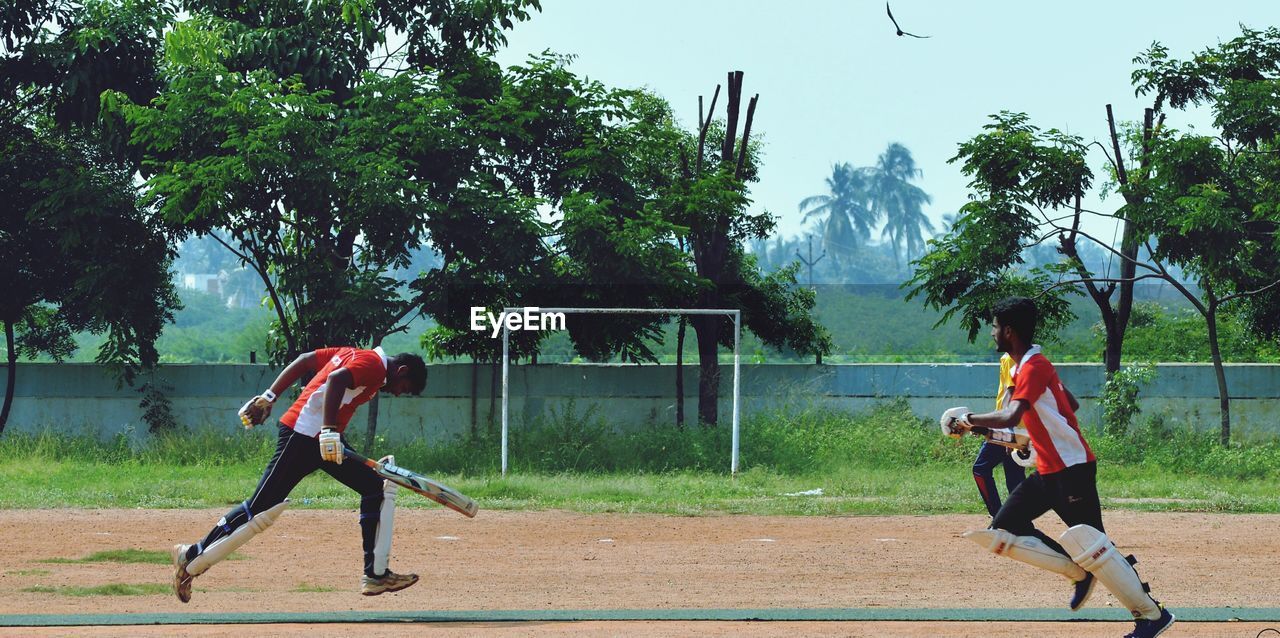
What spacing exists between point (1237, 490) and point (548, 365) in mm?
9384

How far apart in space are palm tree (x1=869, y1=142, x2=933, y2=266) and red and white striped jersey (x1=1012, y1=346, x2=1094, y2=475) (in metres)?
120

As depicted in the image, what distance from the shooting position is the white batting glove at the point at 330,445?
23.4ft

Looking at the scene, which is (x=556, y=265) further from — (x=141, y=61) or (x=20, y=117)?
(x=20, y=117)

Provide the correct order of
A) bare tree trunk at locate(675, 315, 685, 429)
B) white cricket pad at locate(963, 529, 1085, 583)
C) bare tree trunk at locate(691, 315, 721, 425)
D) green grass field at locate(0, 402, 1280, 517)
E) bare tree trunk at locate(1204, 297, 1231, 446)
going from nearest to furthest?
white cricket pad at locate(963, 529, 1085, 583)
green grass field at locate(0, 402, 1280, 517)
bare tree trunk at locate(1204, 297, 1231, 446)
bare tree trunk at locate(675, 315, 685, 429)
bare tree trunk at locate(691, 315, 721, 425)

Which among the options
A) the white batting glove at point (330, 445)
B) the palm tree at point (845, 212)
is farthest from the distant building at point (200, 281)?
the white batting glove at point (330, 445)

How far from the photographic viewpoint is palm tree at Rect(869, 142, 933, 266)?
410ft

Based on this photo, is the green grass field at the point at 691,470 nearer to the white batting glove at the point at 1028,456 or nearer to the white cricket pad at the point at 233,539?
the white cricket pad at the point at 233,539

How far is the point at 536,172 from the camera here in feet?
64.8

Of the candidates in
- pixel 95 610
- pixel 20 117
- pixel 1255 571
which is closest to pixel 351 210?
pixel 20 117

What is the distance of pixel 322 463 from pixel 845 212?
118767 millimetres

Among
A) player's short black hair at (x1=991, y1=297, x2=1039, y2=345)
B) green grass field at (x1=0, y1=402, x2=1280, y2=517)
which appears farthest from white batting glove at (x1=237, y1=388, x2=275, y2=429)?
green grass field at (x1=0, y1=402, x2=1280, y2=517)

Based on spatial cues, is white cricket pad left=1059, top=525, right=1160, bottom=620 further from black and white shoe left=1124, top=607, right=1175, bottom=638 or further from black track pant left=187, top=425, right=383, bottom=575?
black track pant left=187, top=425, right=383, bottom=575

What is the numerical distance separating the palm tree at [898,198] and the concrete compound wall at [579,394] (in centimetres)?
10562

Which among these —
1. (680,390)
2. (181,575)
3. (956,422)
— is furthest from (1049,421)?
(680,390)
